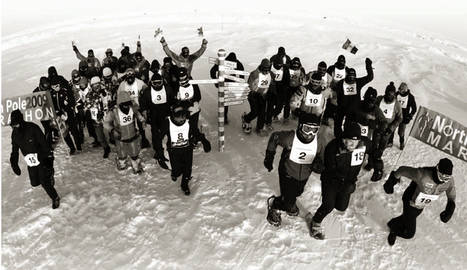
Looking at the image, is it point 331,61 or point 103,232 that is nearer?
point 103,232

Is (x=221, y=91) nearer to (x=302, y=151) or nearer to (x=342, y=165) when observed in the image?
(x=302, y=151)

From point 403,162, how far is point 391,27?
19819mm

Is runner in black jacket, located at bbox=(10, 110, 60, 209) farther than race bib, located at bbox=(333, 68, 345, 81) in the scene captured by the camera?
No

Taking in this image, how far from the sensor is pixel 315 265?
5.19 metres

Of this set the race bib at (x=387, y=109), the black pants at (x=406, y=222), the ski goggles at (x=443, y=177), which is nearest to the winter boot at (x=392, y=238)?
the black pants at (x=406, y=222)

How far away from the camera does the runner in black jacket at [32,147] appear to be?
548 centimetres

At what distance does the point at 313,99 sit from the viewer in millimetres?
6973

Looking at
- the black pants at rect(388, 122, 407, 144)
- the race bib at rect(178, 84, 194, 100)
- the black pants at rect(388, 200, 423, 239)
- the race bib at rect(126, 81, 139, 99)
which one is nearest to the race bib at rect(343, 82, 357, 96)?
the black pants at rect(388, 122, 407, 144)

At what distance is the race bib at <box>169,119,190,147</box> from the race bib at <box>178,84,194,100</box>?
1.44m

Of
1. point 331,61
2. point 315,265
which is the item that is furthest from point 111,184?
point 331,61

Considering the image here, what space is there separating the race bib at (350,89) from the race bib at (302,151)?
3.16 metres

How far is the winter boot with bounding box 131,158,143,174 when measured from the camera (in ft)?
23.4

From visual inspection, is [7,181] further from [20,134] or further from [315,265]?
[315,265]

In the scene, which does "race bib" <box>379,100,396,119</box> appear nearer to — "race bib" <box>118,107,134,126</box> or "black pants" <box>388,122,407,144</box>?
"black pants" <box>388,122,407,144</box>
